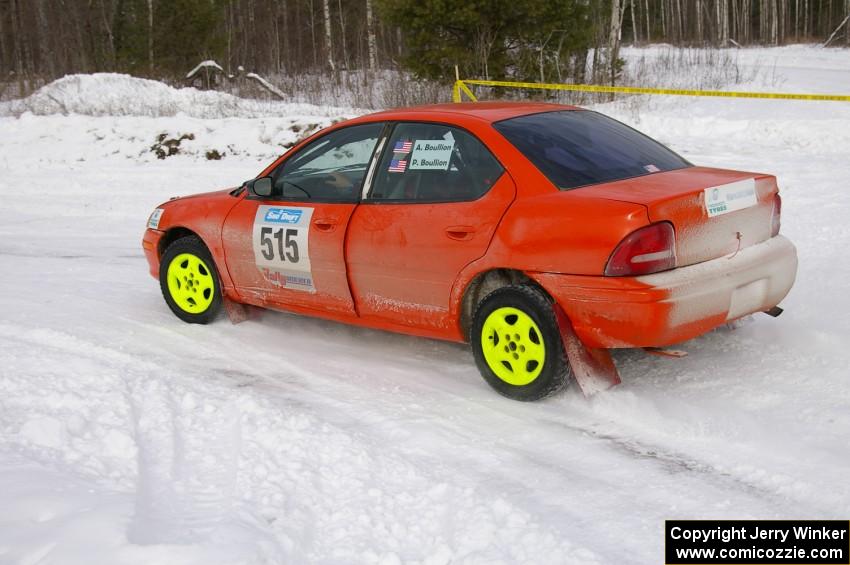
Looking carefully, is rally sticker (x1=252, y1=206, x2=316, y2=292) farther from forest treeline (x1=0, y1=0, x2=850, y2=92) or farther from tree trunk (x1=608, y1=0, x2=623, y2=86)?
tree trunk (x1=608, y1=0, x2=623, y2=86)

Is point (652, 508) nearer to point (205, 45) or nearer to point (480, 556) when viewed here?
point (480, 556)

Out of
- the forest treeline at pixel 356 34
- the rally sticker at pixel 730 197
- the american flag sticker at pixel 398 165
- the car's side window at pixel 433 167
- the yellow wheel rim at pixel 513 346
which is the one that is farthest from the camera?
the forest treeline at pixel 356 34

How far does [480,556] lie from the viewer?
317 centimetres

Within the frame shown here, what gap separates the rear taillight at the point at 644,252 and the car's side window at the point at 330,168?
1.79 m

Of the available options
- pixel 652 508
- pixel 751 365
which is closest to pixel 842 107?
pixel 751 365

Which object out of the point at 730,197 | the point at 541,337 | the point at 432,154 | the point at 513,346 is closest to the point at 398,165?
the point at 432,154

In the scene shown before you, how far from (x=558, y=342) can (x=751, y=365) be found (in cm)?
127

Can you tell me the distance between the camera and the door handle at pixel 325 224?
5.43m

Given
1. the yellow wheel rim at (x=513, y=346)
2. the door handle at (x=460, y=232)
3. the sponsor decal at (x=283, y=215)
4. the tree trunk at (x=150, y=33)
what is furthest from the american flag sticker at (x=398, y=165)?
the tree trunk at (x=150, y=33)

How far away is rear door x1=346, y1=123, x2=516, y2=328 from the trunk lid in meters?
0.59

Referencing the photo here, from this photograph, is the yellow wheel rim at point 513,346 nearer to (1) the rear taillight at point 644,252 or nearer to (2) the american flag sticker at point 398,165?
(1) the rear taillight at point 644,252

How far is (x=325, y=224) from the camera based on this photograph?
Result: 17.9 feet

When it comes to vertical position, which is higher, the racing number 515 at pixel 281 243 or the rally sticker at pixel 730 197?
the rally sticker at pixel 730 197

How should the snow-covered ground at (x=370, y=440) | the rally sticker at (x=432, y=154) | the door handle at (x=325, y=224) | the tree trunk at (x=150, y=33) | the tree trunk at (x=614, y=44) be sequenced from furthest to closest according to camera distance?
1. the tree trunk at (x=150, y=33)
2. the tree trunk at (x=614, y=44)
3. the door handle at (x=325, y=224)
4. the rally sticker at (x=432, y=154)
5. the snow-covered ground at (x=370, y=440)
